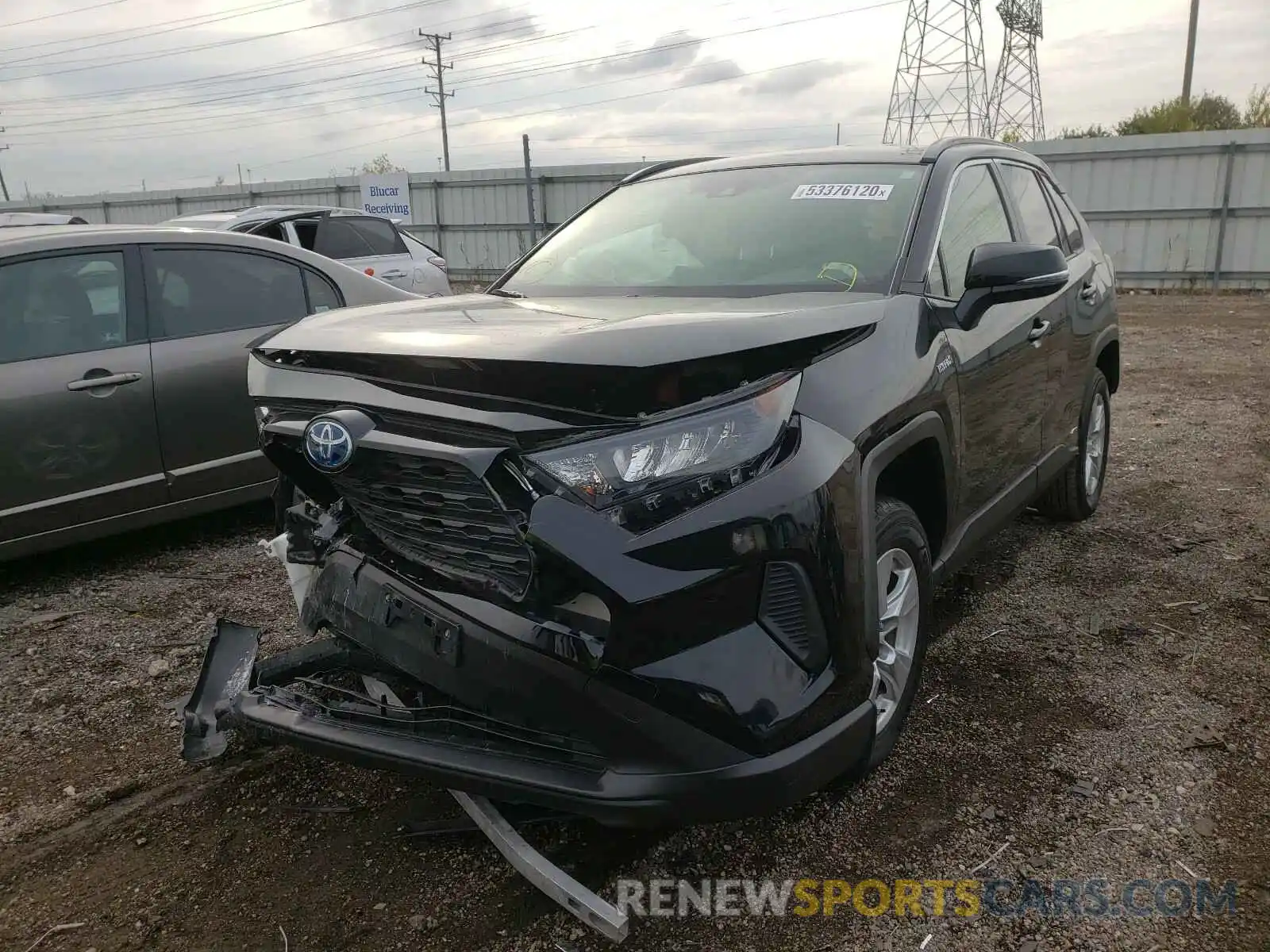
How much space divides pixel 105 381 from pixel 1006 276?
143 inches

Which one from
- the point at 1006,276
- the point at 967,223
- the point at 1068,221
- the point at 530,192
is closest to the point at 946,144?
the point at 967,223

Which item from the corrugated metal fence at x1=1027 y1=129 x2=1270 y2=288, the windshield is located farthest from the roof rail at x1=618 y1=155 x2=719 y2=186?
the corrugated metal fence at x1=1027 y1=129 x2=1270 y2=288

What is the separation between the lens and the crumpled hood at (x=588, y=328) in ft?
6.15

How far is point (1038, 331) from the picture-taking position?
3.50 meters

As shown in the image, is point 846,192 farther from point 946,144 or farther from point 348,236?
point 348,236

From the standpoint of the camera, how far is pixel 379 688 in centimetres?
225

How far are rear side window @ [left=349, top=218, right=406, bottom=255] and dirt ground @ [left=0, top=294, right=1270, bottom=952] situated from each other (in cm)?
Result: 745

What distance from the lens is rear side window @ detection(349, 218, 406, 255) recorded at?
10.9m

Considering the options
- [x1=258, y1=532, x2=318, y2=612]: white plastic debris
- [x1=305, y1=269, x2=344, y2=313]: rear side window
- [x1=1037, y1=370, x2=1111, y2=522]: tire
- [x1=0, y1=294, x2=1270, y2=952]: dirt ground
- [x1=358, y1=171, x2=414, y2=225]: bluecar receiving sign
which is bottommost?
[x1=0, y1=294, x2=1270, y2=952]: dirt ground

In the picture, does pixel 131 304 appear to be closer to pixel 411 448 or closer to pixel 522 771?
pixel 411 448

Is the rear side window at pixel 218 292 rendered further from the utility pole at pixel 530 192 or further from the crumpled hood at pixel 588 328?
the utility pole at pixel 530 192

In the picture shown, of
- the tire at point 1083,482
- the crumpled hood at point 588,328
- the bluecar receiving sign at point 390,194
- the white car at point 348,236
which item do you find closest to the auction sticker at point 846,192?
the crumpled hood at point 588,328

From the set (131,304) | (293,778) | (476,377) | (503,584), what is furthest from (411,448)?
(131,304)

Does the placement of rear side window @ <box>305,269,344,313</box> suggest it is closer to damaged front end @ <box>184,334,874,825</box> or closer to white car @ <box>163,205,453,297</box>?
damaged front end @ <box>184,334,874,825</box>
